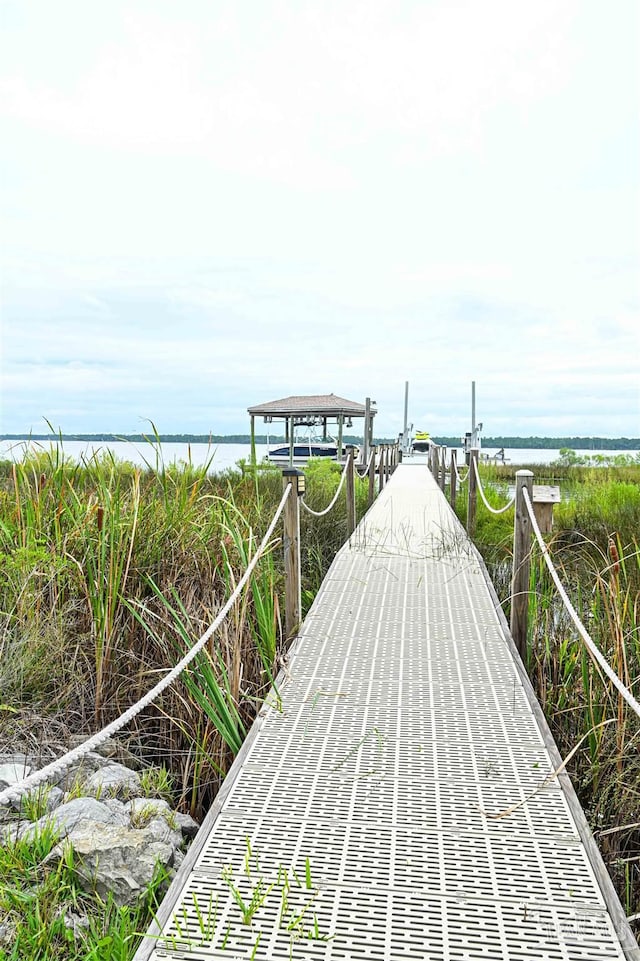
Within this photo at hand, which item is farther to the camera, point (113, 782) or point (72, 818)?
point (113, 782)

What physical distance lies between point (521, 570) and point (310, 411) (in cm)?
2109

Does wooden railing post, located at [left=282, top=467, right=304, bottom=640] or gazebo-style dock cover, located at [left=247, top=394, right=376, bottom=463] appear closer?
wooden railing post, located at [left=282, top=467, right=304, bottom=640]

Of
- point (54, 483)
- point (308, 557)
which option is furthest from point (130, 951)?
point (308, 557)

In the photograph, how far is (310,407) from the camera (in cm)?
2792

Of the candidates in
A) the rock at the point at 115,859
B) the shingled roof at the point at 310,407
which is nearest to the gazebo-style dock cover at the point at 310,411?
the shingled roof at the point at 310,407

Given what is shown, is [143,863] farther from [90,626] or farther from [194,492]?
[194,492]

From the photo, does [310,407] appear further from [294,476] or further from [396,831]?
[396,831]

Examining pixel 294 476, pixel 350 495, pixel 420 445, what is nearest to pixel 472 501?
pixel 350 495

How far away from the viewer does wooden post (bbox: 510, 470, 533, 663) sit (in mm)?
4555

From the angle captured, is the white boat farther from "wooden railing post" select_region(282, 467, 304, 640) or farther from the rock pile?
the rock pile

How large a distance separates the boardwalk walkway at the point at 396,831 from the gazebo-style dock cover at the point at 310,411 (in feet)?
59.6

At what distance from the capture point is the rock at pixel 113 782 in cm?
286

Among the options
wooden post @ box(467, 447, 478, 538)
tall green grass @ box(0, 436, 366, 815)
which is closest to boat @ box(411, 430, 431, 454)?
wooden post @ box(467, 447, 478, 538)

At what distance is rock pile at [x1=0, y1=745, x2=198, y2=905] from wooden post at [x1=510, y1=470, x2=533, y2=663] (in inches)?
103
